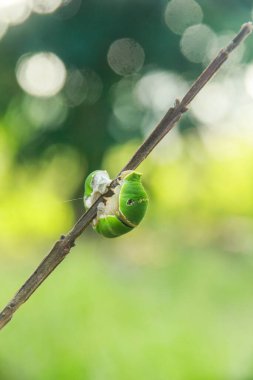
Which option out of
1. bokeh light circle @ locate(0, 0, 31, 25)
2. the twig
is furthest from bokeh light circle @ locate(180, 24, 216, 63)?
the twig

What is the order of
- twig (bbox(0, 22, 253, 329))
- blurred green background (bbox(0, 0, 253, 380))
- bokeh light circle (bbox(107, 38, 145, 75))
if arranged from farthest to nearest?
bokeh light circle (bbox(107, 38, 145, 75)) < blurred green background (bbox(0, 0, 253, 380)) < twig (bbox(0, 22, 253, 329))

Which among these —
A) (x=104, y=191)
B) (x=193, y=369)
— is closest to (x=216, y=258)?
(x=193, y=369)

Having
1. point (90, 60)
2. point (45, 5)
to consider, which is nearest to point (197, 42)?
point (90, 60)

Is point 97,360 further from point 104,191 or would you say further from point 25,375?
point 104,191

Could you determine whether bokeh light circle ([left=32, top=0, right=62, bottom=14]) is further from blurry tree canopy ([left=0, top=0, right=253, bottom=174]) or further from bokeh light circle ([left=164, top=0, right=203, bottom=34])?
bokeh light circle ([left=164, top=0, right=203, bottom=34])

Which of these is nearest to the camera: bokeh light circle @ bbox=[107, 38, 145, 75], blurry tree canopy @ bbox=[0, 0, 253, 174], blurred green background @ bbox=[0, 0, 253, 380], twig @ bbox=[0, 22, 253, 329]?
twig @ bbox=[0, 22, 253, 329]

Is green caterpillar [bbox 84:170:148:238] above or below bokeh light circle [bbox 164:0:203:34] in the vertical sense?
below

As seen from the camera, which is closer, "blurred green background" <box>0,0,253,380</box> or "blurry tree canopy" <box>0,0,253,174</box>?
"blurred green background" <box>0,0,253,380</box>
